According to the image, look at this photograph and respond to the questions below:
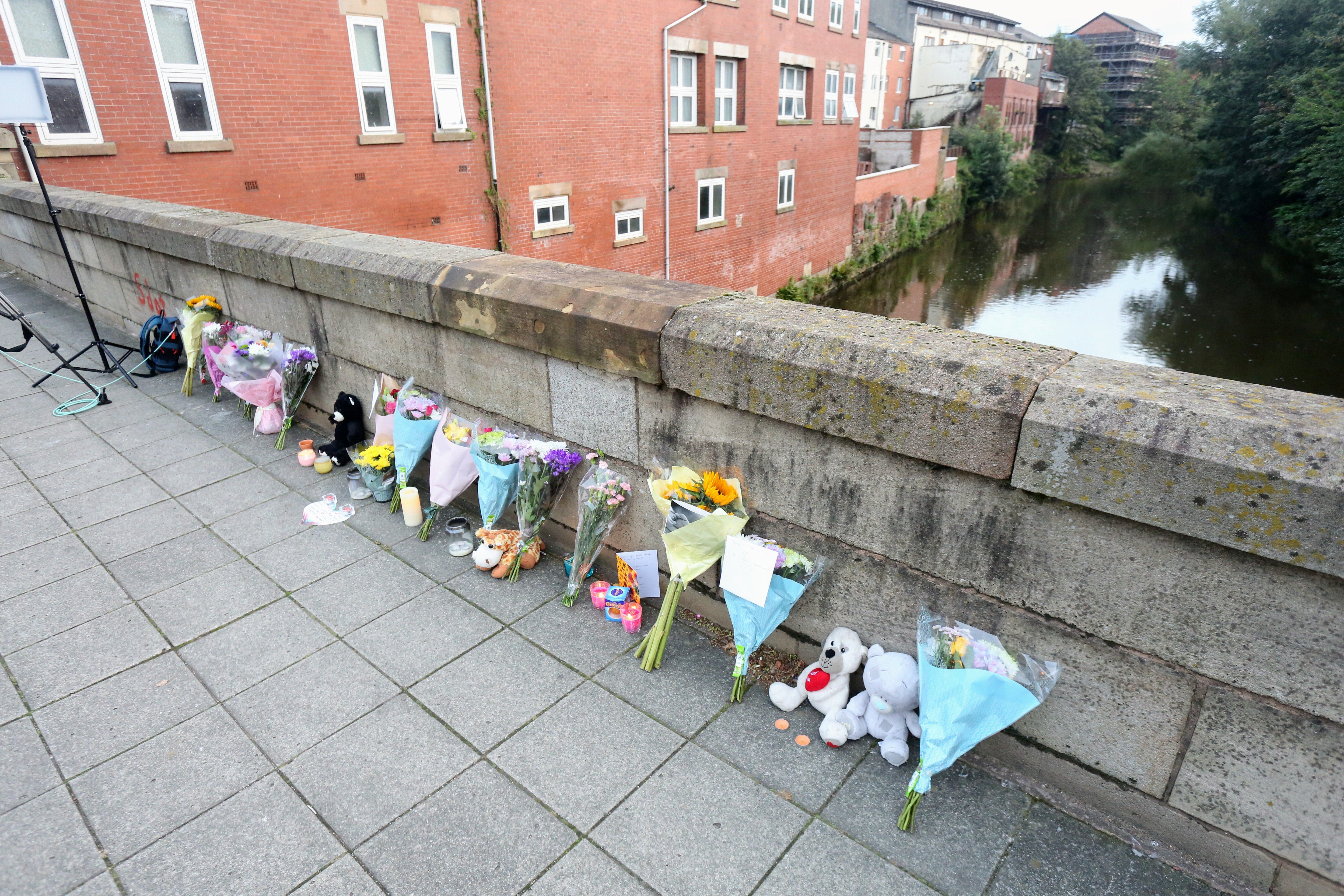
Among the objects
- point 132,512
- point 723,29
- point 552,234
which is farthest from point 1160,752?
point 723,29

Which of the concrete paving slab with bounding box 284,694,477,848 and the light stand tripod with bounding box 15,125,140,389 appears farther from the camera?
the light stand tripod with bounding box 15,125,140,389

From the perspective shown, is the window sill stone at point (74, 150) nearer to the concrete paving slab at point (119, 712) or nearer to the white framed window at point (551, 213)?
the white framed window at point (551, 213)

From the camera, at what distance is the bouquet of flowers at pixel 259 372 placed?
4992mm

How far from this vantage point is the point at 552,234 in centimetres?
1662

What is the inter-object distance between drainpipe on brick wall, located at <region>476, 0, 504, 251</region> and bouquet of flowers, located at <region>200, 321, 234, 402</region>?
10.3 m

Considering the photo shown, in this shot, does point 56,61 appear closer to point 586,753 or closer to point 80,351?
point 80,351

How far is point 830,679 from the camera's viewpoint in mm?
2709

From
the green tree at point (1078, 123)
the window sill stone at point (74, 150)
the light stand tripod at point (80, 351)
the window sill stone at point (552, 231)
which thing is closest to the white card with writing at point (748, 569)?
the light stand tripod at point (80, 351)

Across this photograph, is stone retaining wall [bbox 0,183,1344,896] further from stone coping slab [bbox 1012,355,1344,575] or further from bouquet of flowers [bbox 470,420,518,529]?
bouquet of flowers [bbox 470,420,518,529]

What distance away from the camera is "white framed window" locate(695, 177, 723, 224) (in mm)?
20469

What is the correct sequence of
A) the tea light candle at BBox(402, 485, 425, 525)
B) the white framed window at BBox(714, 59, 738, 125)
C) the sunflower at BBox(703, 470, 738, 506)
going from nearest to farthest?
1. the sunflower at BBox(703, 470, 738, 506)
2. the tea light candle at BBox(402, 485, 425, 525)
3. the white framed window at BBox(714, 59, 738, 125)

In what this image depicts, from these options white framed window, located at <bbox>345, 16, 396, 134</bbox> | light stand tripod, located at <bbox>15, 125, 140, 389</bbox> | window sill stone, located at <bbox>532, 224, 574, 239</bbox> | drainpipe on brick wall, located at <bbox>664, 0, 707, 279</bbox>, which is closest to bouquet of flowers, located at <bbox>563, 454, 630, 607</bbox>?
light stand tripod, located at <bbox>15, 125, 140, 389</bbox>

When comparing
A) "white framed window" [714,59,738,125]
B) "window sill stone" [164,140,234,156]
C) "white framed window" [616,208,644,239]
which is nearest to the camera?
"window sill stone" [164,140,234,156]

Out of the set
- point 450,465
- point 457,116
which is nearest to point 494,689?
point 450,465
